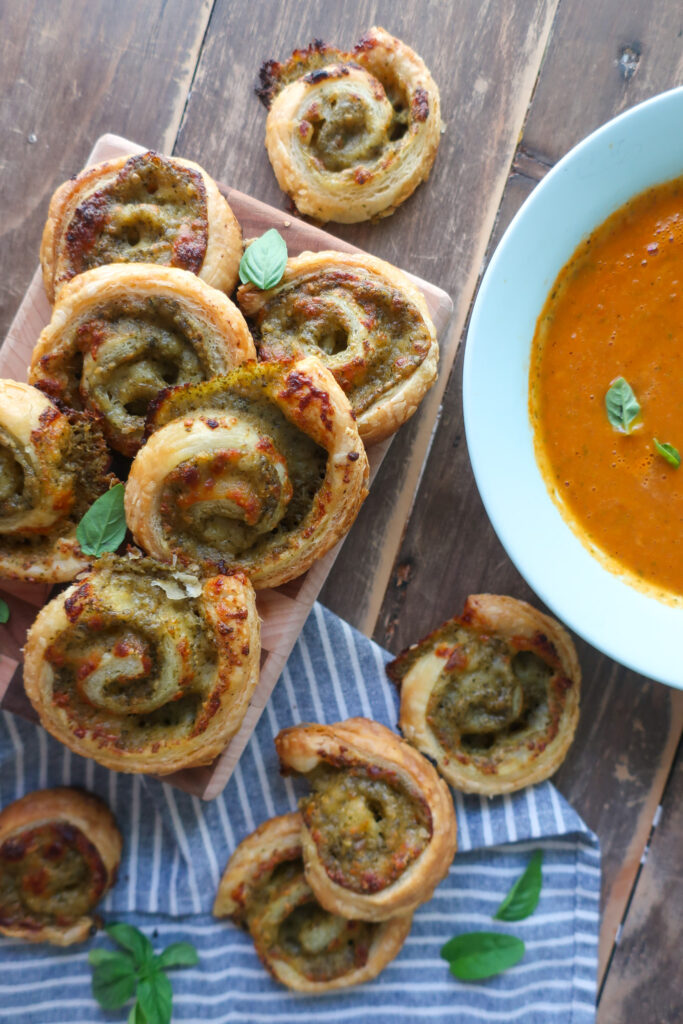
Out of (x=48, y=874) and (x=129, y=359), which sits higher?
(x=129, y=359)

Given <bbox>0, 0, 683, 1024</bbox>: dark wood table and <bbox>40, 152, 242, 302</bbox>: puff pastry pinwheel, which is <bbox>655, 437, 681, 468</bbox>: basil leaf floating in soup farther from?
<bbox>40, 152, 242, 302</bbox>: puff pastry pinwheel

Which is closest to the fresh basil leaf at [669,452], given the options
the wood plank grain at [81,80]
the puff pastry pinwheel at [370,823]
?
the puff pastry pinwheel at [370,823]

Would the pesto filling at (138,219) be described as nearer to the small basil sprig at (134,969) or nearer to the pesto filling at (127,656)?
the pesto filling at (127,656)

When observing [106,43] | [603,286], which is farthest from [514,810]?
[106,43]

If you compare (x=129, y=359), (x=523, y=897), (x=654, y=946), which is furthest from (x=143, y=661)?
(x=654, y=946)

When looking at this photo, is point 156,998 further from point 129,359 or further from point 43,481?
point 129,359

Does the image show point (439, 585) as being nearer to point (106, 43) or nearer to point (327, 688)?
point (327, 688)
